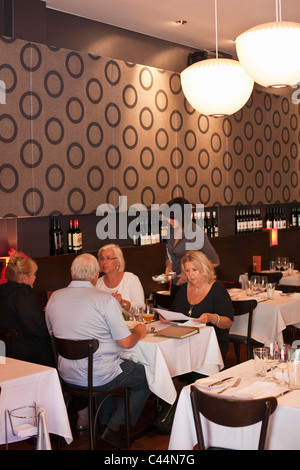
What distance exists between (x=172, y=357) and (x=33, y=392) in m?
1.21

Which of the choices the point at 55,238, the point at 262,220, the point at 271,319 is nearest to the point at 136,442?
the point at 271,319

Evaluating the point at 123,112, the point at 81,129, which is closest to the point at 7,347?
the point at 81,129

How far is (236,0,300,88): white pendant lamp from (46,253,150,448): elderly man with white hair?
5.21 feet

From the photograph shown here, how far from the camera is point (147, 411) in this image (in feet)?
15.8

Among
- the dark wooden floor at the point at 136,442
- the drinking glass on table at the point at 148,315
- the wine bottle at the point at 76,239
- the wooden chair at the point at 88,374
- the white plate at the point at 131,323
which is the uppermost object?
the wine bottle at the point at 76,239

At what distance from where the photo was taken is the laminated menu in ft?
13.7

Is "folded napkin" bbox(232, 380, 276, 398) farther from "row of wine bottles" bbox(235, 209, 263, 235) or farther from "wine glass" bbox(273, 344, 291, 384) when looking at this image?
"row of wine bottles" bbox(235, 209, 263, 235)

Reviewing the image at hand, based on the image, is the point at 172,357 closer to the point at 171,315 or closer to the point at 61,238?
the point at 171,315

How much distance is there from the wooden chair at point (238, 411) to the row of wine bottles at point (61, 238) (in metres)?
3.10

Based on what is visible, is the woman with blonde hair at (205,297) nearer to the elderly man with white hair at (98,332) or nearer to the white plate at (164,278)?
the elderly man with white hair at (98,332)

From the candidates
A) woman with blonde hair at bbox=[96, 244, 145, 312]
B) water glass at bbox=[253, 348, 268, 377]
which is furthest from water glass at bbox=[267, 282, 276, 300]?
water glass at bbox=[253, 348, 268, 377]

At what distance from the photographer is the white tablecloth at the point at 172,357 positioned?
4.07 m

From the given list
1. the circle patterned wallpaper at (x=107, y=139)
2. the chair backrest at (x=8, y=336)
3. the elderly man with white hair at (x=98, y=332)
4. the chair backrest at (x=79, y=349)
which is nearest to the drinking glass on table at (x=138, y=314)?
the elderly man with white hair at (x=98, y=332)
